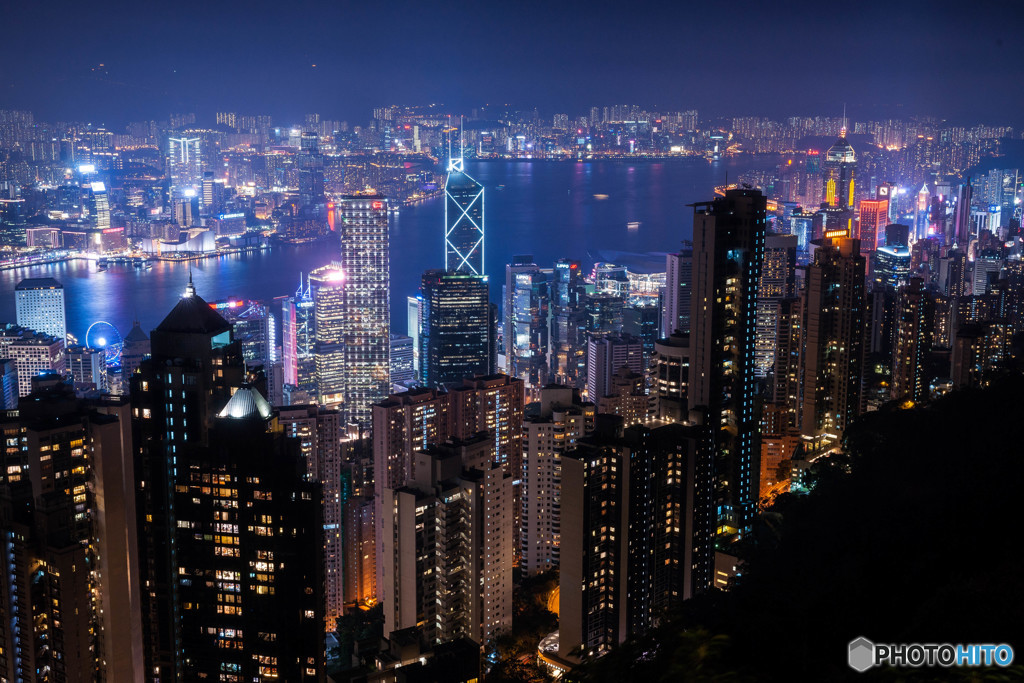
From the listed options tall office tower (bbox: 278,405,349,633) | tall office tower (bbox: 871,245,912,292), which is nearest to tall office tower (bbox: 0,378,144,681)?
tall office tower (bbox: 278,405,349,633)

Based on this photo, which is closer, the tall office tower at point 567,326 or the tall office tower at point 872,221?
the tall office tower at point 567,326

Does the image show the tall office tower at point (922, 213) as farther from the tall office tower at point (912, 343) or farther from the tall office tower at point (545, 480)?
the tall office tower at point (545, 480)

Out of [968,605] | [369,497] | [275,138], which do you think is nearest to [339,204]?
[275,138]

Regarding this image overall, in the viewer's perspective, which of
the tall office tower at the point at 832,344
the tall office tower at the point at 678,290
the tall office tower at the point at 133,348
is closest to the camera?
the tall office tower at the point at 832,344

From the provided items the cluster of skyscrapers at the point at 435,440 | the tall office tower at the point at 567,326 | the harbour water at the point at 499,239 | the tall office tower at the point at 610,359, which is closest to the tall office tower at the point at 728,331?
the cluster of skyscrapers at the point at 435,440

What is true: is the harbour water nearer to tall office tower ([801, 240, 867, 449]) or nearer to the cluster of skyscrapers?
the cluster of skyscrapers

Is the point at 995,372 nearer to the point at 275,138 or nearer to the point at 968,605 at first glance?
the point at 968,605
